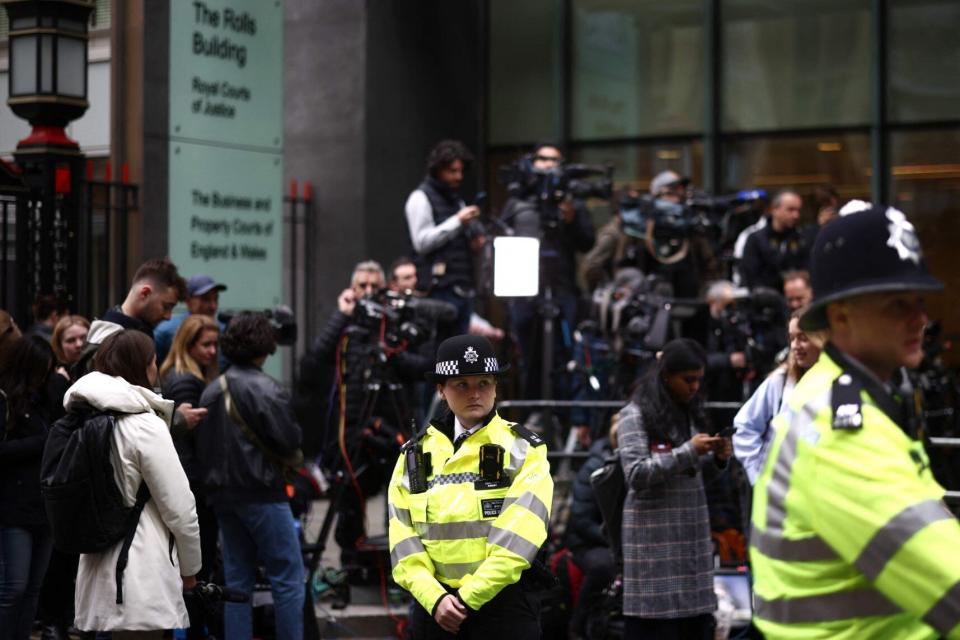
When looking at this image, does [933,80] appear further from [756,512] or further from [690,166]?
[756,512]

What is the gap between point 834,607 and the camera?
2812 millimetres

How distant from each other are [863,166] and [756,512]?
40.8ft

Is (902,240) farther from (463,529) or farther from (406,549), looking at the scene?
(406,549)

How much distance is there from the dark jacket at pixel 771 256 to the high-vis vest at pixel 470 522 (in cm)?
644

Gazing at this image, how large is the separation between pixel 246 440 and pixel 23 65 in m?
2.91

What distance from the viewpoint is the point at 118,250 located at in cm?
1058

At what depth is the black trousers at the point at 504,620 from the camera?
546cm

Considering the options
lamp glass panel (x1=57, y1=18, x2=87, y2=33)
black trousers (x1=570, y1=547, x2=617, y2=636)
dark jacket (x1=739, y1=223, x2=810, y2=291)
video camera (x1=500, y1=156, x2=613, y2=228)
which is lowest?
black trousers (x1=570, y1=547, x2=617, y2=636)

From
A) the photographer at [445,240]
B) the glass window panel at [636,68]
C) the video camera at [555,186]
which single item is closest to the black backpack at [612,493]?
the photographer at [445,240]

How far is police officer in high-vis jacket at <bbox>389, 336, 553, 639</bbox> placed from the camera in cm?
543

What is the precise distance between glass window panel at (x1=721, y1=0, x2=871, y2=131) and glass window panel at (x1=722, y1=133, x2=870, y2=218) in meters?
0.16

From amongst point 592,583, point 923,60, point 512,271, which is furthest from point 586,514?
point 923,60

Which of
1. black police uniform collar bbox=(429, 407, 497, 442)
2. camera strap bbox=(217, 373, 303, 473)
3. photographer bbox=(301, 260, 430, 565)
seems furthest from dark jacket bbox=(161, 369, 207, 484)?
black police uniform collar bbox=(429, 407, 497, 442)

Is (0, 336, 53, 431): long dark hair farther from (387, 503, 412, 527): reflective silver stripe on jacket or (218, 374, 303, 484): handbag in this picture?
(387, 503, 412, 527): reflective silver stripe on jacket
